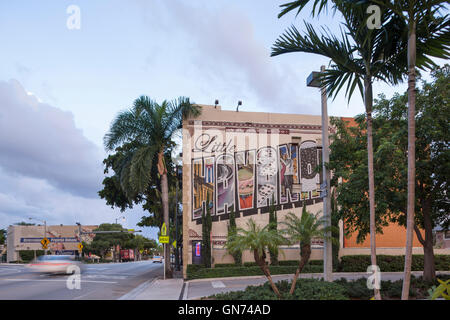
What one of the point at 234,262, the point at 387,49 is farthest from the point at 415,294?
the point at 234,262

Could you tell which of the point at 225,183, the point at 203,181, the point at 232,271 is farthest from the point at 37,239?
the point at 232,271

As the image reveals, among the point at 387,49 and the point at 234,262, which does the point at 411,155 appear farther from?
the point at 234,262

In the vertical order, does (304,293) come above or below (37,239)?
above

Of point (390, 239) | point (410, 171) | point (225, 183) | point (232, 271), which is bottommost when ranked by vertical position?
point (232, 271)

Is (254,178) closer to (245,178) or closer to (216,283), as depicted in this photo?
(245,178)

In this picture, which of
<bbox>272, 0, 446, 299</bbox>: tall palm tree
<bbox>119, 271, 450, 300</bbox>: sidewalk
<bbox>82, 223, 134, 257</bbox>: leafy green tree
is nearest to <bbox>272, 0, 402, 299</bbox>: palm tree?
<bbox>272, 0, 446, 299</bbox>: tall palm tree

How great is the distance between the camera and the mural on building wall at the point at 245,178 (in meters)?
27.0

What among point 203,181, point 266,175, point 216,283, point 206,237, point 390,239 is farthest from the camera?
point 390,239

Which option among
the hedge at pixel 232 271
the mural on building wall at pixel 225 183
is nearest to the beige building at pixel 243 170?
the mural on building wall at pixel 225 183

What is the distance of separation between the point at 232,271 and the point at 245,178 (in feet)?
20.3

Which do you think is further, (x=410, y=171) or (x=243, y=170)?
(x=243, y=170)

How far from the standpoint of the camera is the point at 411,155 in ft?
25.1

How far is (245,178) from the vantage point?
27094mm

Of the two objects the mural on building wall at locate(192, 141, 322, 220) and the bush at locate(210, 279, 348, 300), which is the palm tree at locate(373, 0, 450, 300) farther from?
the mural on building wall at locate(192, 141, 322, 220)
